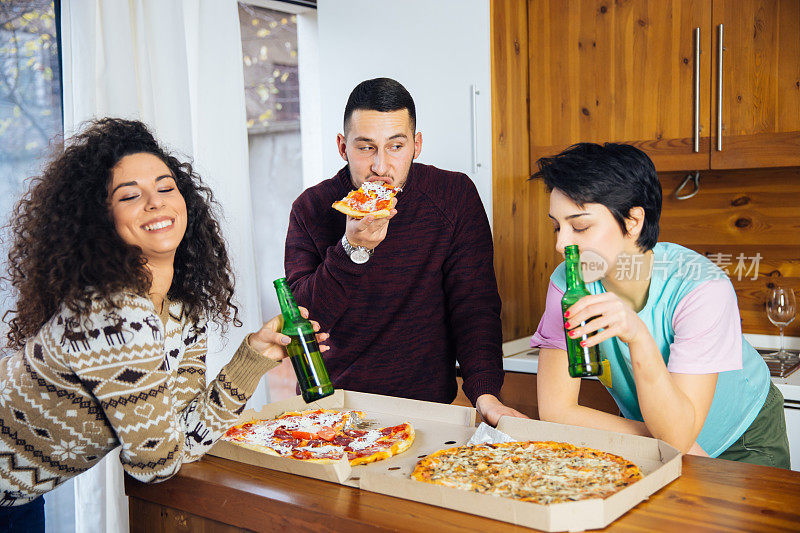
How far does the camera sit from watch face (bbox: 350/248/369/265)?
5.80 feet

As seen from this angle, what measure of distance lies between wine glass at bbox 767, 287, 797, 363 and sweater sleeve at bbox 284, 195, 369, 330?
64.3 inches

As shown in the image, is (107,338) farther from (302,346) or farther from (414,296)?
(414,296)

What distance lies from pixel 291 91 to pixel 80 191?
101 inches

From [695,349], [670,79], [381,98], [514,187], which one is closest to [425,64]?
[514,187]

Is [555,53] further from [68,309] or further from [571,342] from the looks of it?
[68,309]

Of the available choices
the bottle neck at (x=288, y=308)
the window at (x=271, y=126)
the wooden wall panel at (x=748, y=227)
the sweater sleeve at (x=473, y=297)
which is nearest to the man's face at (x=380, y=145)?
the sweater sleeve at (x=473, y=297)

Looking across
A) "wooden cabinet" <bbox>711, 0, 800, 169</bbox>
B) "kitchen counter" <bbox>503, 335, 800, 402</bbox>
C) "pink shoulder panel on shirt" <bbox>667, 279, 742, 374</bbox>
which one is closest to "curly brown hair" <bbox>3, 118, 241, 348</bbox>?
"pink shoulder panel on shirt" <bbox>667, 279, 742, 374</bbox>

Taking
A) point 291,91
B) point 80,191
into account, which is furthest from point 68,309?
point 291,91

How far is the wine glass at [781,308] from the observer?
2.60m

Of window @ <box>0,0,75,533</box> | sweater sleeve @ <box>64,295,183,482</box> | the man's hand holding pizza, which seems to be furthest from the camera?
window @ <box>0,0,75,533</box>

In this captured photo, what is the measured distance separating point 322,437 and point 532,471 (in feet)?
1.49

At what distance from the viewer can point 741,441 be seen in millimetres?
1601

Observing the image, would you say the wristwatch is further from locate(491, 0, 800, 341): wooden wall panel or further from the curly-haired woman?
locate(491, 0, 800, 341): wooden wall panel

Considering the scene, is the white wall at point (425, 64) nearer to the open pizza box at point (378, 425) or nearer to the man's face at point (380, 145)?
the man's face at point (380, 145)
